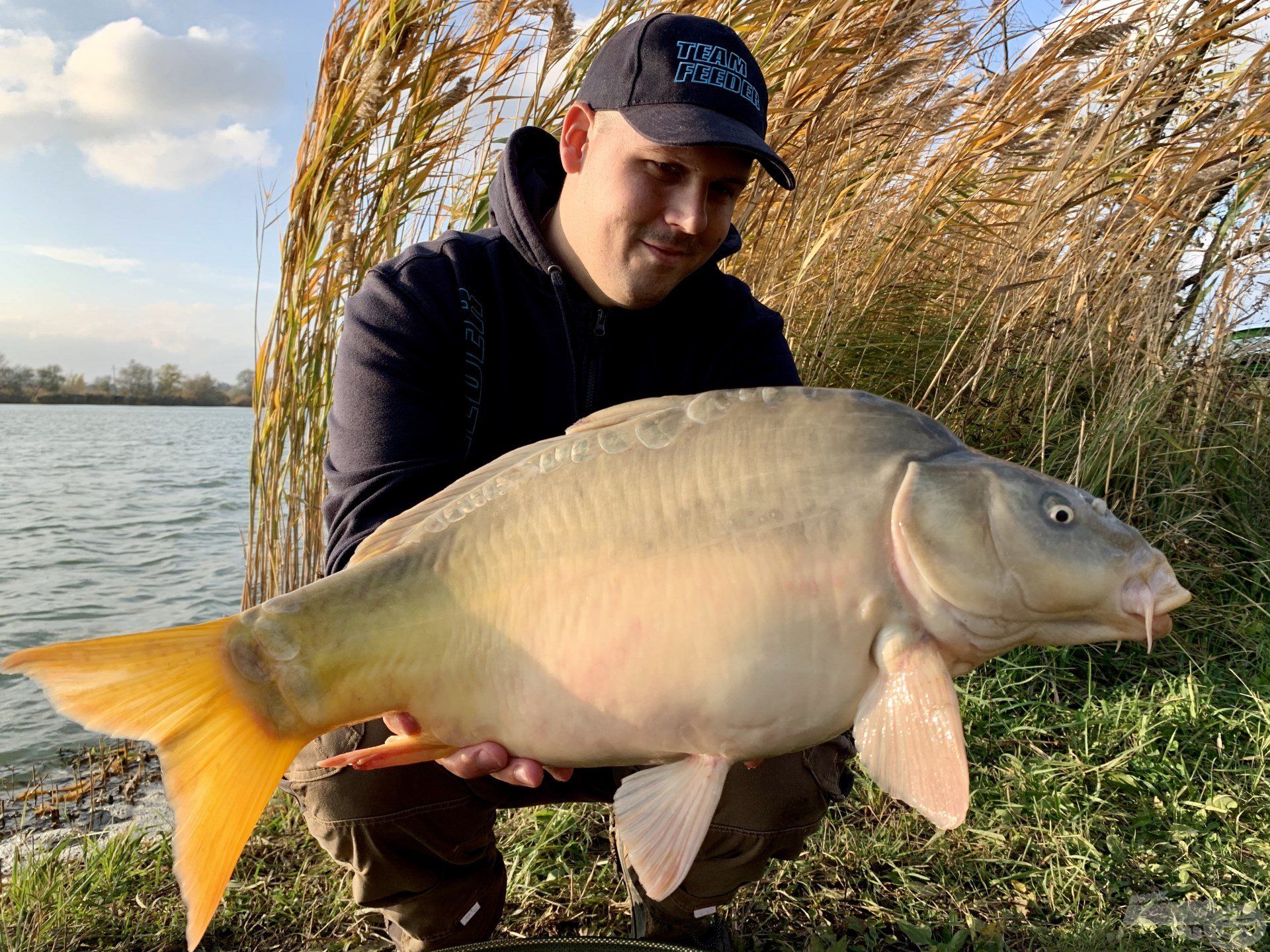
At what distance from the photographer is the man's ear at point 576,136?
1666mm

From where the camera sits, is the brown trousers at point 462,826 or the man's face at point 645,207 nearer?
the brown trousers at point 462,826

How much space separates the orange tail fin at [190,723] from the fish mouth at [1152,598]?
0.93 meters

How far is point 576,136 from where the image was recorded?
5.56 feet

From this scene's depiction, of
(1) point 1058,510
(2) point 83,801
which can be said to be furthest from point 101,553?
(1) point 1058,510

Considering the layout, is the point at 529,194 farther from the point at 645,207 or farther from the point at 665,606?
the point at 665,606

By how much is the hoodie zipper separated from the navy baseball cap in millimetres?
341

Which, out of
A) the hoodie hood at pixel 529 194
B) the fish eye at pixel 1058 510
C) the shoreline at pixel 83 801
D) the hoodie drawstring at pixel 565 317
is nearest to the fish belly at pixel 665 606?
the fish eye at pixel 1058 510

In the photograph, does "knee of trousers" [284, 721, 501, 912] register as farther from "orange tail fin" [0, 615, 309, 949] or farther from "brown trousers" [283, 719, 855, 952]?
"orange tail fin" [0, 615, 309, 949]

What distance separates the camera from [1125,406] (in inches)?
95.3

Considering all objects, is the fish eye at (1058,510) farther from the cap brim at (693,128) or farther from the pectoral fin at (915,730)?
the cap brim at (693,128)

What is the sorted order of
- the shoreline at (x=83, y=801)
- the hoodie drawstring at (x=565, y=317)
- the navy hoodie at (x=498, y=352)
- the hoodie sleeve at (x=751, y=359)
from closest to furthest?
the navy hoodie at (x=498, y=352) < the hoodie drawstring at (x=565, y=317) < the hoodie sleeve at (x=751, y=359) < the shoreline at (x=83, y=801)

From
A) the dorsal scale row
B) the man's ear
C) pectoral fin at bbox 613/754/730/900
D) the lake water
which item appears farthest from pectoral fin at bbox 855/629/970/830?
the lake water

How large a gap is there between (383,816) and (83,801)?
58.9 inches

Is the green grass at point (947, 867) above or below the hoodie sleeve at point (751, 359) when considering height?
below
